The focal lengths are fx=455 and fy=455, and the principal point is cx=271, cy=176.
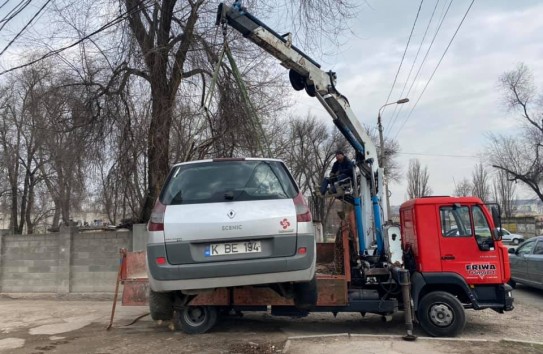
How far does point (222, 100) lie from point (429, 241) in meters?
6.39

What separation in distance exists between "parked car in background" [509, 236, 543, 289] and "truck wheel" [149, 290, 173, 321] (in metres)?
8.92

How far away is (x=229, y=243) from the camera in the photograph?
4559mm

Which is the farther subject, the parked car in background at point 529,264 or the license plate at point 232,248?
the parked car in background at point 529,264

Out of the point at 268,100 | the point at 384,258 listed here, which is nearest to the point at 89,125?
the point at 268,100

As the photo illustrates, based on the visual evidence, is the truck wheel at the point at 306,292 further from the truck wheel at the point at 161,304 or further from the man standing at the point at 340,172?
the man standing at the point at 340,172

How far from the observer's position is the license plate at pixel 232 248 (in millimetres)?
4551

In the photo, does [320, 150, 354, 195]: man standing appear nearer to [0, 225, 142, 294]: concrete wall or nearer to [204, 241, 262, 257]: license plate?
[204, 241, 262, 257]: license plate

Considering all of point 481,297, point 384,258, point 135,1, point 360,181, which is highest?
point 135,1

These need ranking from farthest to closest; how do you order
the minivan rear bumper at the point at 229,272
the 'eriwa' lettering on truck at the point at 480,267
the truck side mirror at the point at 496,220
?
the 'eriwa' lettering on truck at the point at 480,267 → the truck side mirror at the point at 496,220 → the minivan rear bumper at the point at 229,272

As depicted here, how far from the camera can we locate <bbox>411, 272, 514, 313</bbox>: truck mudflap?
7.23m

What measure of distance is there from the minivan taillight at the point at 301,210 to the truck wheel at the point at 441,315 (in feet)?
12.0

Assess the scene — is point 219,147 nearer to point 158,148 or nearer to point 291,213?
point 158,148

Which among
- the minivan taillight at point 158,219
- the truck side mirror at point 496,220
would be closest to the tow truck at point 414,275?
the truck side mirror at point 496,220

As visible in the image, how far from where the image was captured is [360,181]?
28.7 feet
